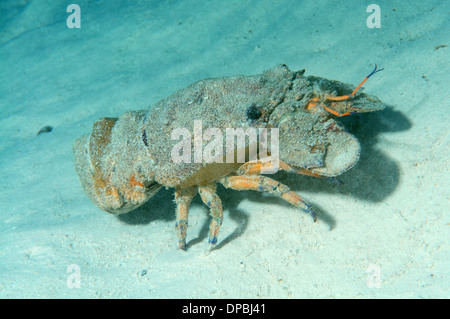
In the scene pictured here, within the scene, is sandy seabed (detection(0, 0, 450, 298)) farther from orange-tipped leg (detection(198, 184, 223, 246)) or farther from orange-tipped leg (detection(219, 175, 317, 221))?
orange-tipped leg (detection(219, 175, 317, 221))

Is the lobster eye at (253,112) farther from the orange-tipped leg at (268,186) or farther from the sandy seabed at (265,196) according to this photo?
the sandy seabed at (265,196)

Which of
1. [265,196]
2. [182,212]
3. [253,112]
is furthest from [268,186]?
[182,212]

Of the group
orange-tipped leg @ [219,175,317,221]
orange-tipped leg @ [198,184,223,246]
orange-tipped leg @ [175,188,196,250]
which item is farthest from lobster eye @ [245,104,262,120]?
orange-tipped leg @ [175,188,196,250]

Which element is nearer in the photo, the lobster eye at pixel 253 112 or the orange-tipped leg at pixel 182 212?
the lobster eye at pixel 253 112

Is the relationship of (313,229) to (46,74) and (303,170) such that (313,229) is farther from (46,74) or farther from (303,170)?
(46,74)

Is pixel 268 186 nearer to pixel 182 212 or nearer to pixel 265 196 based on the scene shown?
pixel 265 196

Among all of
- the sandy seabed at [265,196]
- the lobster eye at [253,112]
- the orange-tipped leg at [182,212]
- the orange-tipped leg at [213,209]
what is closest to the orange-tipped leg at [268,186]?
the orange-tipped leg at [213,209]
